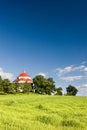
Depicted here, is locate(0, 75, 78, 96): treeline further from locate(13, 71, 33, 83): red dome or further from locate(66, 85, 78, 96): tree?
locate(13, 71, 33, 83): red dome

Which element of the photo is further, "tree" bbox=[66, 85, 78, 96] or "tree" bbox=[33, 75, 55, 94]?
"tree" bbox=[66, 85, 78, 96]

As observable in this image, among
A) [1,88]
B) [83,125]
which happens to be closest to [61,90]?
[1,88]

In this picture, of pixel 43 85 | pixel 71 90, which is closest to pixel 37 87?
pixel 43 85

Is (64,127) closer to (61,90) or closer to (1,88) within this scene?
(1,88)

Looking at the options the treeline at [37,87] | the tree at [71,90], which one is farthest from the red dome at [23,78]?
the tree at [71,90]

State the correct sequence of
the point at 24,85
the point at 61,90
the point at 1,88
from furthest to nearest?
the point at 61,90
the point at 24,85
the point at 1,88

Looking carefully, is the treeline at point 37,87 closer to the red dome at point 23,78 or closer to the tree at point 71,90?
the tree at point 71,90

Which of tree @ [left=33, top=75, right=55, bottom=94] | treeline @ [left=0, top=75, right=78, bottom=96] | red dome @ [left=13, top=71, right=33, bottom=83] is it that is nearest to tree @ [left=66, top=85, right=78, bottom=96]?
treeline @ [left=0, top=75, right=78, bottom=96]

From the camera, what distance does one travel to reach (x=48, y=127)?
13.1m

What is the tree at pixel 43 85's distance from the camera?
104812 mm

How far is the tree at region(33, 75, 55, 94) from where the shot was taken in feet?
344

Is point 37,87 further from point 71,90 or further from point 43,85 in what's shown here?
point 71,90

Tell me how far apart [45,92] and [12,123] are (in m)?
92.3

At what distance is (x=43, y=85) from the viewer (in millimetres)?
105000
